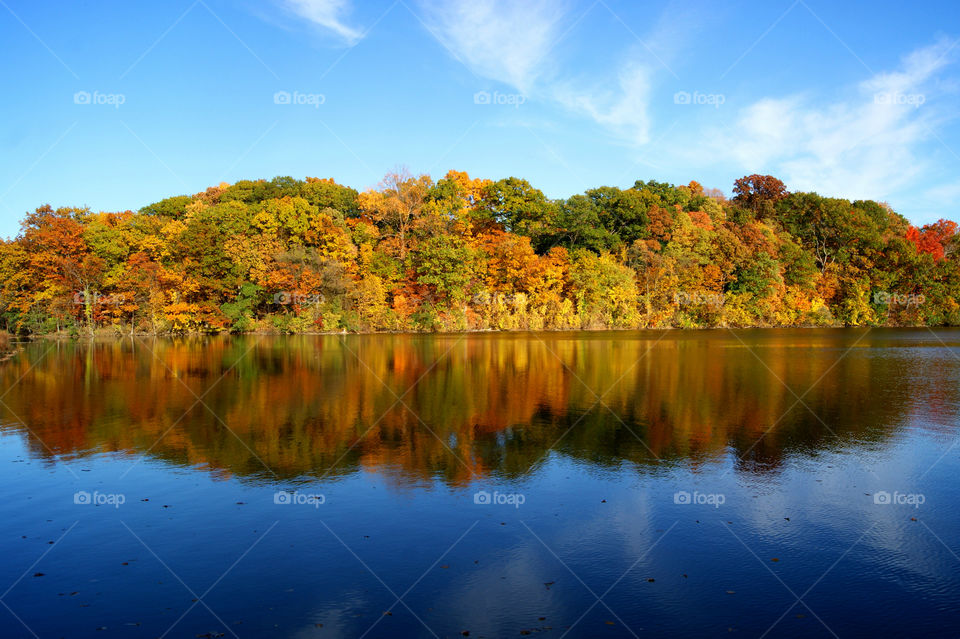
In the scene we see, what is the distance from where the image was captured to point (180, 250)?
48.0 metres

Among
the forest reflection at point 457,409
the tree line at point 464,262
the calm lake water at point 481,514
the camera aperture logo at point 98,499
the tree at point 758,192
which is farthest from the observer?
the tree at point 758,192

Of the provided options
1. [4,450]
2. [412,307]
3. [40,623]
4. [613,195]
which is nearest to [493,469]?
[40,623]

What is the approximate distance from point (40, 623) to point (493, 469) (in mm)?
5862

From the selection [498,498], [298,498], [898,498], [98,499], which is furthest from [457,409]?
[898,498]

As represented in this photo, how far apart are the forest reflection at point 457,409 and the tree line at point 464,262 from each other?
21.5 metres

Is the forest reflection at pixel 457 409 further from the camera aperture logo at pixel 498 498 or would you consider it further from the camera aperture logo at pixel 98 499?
the camera aperture logo at pixel 98 499

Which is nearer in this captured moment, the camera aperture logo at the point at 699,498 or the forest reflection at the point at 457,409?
the camera aperture logo at the point at 699,498

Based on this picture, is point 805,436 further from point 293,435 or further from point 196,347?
point 196,347

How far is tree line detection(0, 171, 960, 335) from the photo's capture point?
153 feet

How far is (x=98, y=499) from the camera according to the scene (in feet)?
27.1

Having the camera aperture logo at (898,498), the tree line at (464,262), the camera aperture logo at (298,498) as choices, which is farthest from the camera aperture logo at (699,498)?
the tree line at (464,262)

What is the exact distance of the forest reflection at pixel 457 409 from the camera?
10.4 meters

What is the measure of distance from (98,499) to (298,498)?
8.99 feet

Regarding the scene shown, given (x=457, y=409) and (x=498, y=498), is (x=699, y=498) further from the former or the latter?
(x=457, y=409)
